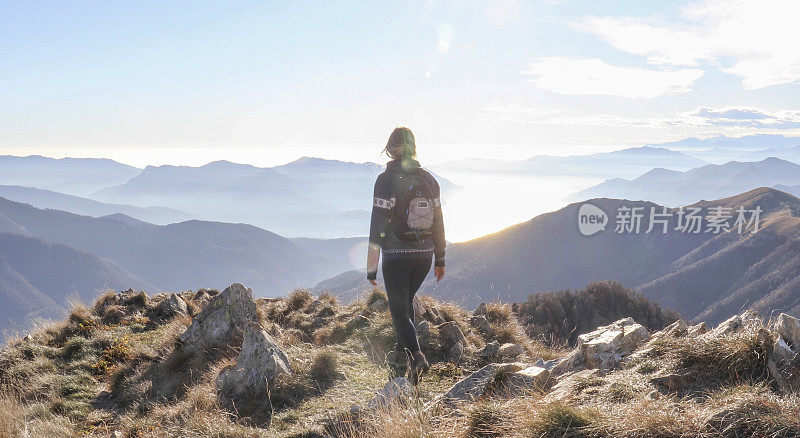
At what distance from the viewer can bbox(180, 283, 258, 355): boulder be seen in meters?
7.74

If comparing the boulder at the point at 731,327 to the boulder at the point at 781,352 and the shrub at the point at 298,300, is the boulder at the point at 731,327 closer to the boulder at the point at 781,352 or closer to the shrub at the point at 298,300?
the boulder at the point at 781,352

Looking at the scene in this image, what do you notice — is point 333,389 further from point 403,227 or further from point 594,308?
point 594,308

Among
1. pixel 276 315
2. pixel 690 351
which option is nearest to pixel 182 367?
pixel 276 315

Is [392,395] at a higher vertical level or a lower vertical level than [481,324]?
higher

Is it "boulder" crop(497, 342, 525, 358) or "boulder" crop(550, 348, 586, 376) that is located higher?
"boulder" crop(550, 348, 586, 376)

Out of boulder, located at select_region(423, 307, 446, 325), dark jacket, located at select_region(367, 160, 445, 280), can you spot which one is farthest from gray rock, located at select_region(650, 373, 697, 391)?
boulder, located at select_region(423, 307, 446, 325)

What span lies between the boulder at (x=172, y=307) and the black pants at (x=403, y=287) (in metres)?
6.65

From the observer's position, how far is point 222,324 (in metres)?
7.96

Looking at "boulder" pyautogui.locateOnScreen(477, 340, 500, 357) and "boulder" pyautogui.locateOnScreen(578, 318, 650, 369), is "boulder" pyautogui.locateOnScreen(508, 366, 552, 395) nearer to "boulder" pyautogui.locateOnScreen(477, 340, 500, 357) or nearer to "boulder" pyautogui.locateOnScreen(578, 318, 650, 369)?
"boulder" pyautogui.locateOnScreen(578, 318, 650, 369)

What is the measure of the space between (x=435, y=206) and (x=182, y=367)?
5.16 metres

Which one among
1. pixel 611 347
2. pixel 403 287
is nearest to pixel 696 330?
pixel 611 347

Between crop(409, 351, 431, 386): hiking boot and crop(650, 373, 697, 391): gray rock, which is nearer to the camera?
crop(650, 373, 697, 391): gray rock

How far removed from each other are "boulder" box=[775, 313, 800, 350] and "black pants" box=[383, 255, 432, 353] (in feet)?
12.7

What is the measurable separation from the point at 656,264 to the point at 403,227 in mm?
194428
